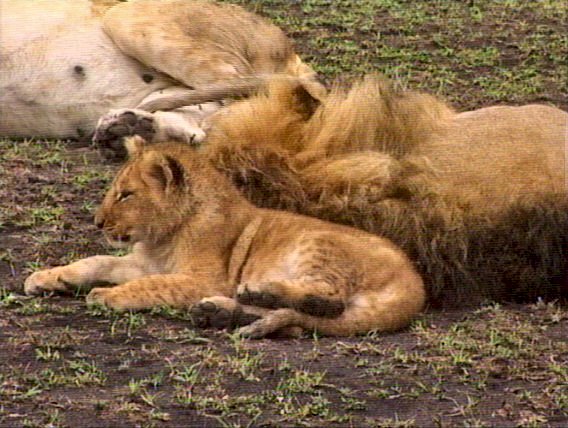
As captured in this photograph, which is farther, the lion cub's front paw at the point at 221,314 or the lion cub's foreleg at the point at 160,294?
the lion cub's foreleg at the point at 160,294

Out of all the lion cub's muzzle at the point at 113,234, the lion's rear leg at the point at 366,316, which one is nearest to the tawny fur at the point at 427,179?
the lion's rear leg at the point at 366,316

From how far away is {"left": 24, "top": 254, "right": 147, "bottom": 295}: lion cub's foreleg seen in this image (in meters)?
4.43

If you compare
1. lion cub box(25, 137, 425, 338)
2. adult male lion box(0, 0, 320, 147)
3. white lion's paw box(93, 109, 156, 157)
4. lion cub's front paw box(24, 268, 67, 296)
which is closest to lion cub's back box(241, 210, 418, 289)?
lion cub box(25, 137, 425, 338)

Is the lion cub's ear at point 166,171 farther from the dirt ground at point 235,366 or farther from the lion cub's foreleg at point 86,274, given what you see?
the dirt ground at point 235,366

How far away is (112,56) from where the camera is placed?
6.83 meters

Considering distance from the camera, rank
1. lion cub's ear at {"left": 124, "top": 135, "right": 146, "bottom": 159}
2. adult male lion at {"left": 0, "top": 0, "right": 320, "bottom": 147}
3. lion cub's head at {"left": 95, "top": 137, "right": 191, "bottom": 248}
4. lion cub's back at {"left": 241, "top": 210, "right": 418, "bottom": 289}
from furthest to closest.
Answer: adult male lion at {"left": 0, "top": 0, "right": 320, "bottom": 147}
lion cub's ear at {"left": 124, "top": 135, "right": 146, "bottom": 159}
lion cub's head at {"left": 95, "top": 137, "right": 191, "bottom": 248}
lion cub's back at {"left": 241, "top": 210, "right": 418, "bottom": 289}

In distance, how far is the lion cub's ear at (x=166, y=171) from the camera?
14.4 ft

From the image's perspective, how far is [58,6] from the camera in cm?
696

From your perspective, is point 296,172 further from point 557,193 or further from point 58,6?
point 58,6

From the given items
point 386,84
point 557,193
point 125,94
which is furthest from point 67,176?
point 557,193

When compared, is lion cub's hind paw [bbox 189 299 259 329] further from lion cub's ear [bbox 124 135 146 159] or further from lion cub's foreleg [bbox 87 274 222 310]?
lion cub's ear [bbox 124 135 146 159]

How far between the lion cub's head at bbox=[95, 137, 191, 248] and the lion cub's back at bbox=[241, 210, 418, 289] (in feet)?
0.83

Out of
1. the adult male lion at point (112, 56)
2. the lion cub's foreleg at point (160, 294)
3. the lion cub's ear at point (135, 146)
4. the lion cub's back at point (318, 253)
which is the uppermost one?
the lion cub's ear at point (135, 146)

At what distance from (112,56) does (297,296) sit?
3.01 meters
